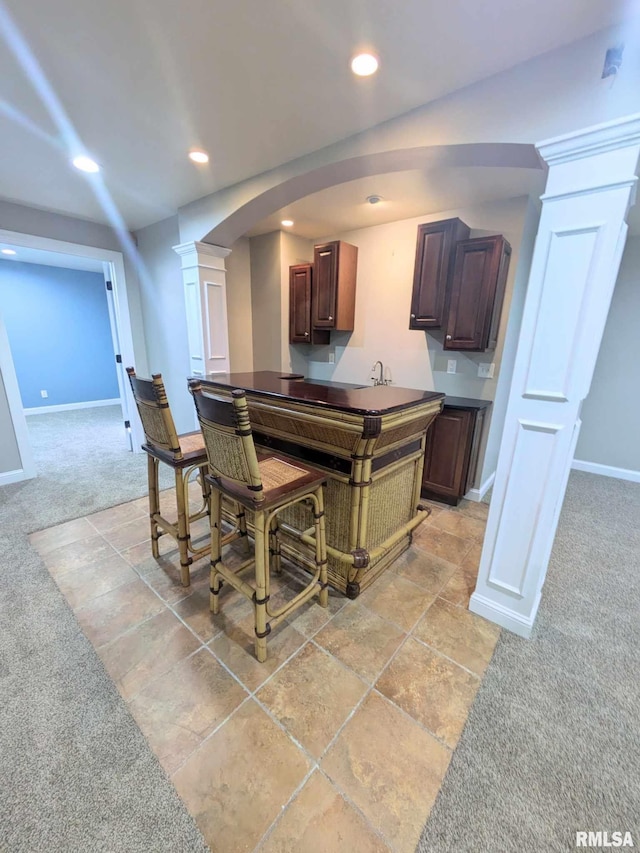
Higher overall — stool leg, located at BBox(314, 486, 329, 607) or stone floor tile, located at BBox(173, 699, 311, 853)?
stool leg, located at BBox(314, 486, 329, 607)

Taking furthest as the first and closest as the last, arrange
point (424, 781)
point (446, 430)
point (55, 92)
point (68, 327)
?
1. point (68, 327)
2. point (446, 430)
3. point (55, 92)
4. point (424, 781)

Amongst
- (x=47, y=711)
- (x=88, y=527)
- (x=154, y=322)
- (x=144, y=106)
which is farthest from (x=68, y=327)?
(x=47, y=711)

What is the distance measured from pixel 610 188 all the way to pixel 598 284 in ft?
1.07

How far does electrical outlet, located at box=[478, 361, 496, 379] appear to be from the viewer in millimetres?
2890

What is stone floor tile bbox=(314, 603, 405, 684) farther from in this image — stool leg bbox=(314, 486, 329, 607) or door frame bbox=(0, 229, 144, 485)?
door frame bbox=(0, 229, 144, 485)

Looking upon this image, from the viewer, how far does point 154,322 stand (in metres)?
3.78

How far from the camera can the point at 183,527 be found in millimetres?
1860

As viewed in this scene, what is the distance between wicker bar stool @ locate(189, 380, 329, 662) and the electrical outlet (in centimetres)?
209

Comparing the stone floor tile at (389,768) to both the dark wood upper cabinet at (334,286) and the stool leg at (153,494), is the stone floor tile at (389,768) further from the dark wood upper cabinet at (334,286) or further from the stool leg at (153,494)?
the dark wood upper cabinet at (334,286)

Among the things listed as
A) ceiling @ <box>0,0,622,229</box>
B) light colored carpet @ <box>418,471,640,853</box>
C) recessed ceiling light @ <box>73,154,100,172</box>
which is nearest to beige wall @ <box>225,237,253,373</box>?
recessed ceiling light @ <box>73,154,100,172</box>

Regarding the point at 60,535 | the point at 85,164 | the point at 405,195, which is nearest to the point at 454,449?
the point at 405,195

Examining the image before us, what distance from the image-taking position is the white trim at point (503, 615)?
1.64m

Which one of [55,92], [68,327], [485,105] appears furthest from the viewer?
[68,327]

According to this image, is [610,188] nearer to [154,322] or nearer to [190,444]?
[190,444]
